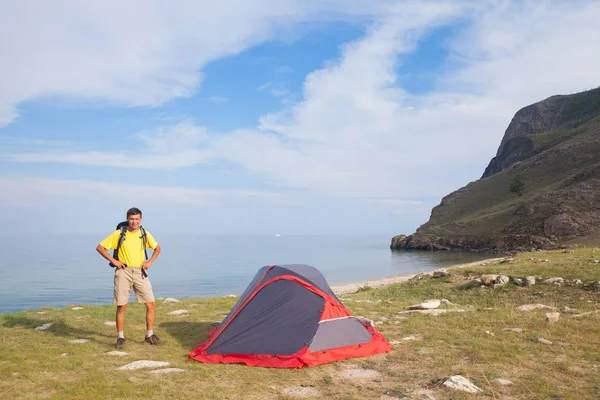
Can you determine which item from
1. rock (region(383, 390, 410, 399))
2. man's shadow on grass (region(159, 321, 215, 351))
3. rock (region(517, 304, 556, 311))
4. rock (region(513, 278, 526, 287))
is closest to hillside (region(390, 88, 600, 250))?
rock (region(513, 278, 526, 287))

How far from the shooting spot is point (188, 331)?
12273mm

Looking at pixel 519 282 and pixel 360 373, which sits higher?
pixel 519 282

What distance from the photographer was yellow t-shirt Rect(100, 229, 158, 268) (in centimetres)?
1031

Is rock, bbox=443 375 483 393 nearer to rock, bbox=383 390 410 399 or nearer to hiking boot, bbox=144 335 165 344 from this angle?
rock, bbox=383 390 410 399

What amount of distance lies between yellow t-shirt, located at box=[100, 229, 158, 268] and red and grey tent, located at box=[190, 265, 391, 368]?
8.79ft

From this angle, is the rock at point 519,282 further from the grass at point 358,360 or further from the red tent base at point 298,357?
the red tent base at point 298,357

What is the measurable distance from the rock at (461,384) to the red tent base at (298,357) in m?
2.49

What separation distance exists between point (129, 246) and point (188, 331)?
3409 mm

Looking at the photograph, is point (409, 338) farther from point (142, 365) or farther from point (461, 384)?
point (142, 365)

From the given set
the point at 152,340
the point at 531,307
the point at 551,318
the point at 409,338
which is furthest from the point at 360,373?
the point at 531,307

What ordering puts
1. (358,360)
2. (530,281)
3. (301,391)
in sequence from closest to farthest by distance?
1. (301,391)
2. (358,360)
3. (530,281)

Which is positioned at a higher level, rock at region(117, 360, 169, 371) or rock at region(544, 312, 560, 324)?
rock at region(117, 360, 169, 371)

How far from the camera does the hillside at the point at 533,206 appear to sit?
74438 millimetres

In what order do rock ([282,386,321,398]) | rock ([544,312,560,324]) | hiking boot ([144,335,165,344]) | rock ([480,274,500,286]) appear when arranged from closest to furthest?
1. rock ([282,386,321,398])
2. hiking boot ([144,335,165,344])
3. rock ([544,312,560,324])
4. rock ([480,274,500,286])
